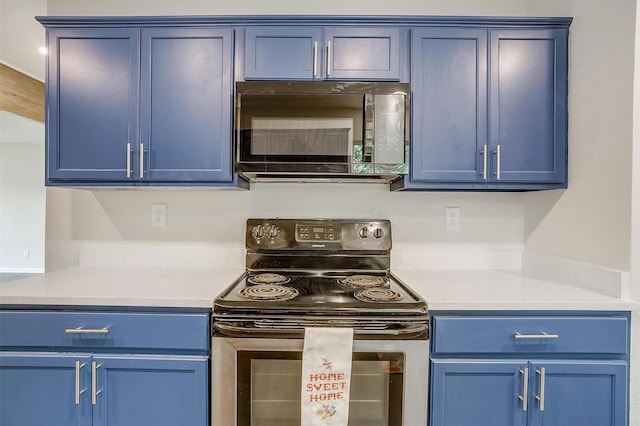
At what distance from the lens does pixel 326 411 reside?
1.19 m

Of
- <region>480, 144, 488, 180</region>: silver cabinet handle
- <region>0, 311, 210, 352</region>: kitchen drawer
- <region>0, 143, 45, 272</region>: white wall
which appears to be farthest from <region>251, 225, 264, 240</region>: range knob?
<region>0, 143, 45, 272</region>: white wall


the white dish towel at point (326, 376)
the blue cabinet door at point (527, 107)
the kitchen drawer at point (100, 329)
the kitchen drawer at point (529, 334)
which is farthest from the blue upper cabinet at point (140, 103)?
the blue cabinet door at point (527, 107)

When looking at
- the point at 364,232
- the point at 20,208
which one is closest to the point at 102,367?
the point at 364,232

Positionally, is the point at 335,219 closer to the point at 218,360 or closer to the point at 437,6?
the point at 218,360

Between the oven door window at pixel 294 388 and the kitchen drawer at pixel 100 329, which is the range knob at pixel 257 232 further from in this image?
the oven door window at pixel 294 388

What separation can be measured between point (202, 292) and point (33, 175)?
7.34 m

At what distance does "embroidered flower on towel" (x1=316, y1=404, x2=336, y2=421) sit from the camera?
3.89 ft

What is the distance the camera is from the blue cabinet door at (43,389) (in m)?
1.27

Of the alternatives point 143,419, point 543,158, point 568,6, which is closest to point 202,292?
point 143,419

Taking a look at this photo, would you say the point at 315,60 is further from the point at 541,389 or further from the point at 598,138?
the point at 541,389

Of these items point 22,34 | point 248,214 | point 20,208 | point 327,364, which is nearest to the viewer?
point 327,364

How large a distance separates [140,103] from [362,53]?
1.12 meters

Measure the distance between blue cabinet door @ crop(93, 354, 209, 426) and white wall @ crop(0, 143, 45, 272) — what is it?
23.2 feet

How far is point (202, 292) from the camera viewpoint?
1354 millimetres
